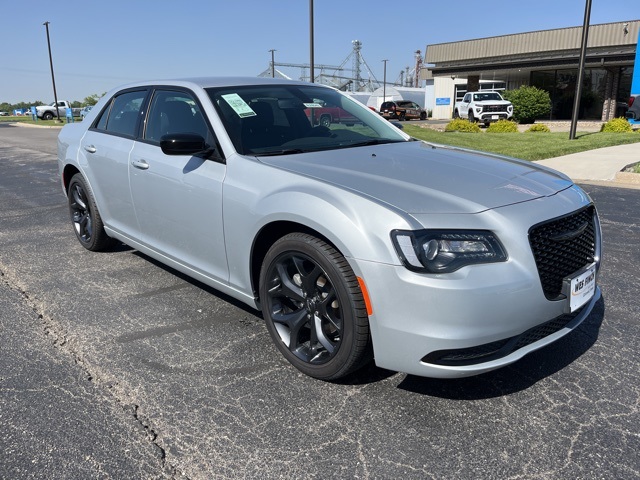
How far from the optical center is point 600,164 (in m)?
11.5

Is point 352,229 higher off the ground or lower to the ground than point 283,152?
lower

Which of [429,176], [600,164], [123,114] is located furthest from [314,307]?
[600,164]

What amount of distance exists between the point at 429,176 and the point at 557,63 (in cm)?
3270

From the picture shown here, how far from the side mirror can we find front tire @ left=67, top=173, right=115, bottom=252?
6.27 ft

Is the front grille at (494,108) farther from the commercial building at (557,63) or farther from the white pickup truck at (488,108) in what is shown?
the commercial building at (557,63)

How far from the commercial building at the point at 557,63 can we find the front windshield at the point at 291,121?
30145 millimetres

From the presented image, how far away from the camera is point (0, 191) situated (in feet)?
30.4

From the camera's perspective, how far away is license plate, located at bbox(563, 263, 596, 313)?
2.63 m

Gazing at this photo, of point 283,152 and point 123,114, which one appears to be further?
point 123,114

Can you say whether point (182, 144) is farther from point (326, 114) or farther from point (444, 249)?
point (444, 249)

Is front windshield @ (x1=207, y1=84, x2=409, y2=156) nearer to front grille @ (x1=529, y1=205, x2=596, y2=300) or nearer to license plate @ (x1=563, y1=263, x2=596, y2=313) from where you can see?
front grille @ (x1=529, y1=205, x2=596, y2=300)

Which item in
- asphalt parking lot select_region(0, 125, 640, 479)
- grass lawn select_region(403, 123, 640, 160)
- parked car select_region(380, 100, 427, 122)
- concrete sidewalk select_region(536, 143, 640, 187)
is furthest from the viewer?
parked car select_region(380, 100, 427, 122)

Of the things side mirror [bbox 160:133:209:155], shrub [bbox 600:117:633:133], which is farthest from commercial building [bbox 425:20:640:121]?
side mirror [bbox 160:133:209:155]

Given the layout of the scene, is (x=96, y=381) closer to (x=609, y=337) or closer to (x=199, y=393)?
(x=199, y=393)
